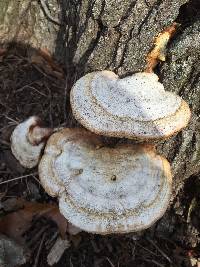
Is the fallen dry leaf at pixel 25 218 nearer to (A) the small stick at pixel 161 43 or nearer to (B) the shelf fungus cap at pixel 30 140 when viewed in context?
(B) the shelf fungus cap at pixel 30 140

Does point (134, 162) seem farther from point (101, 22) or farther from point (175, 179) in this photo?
point (101, 22)

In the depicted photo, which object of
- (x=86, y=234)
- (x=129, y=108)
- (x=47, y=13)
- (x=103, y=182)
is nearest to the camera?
(x=129, y=108)

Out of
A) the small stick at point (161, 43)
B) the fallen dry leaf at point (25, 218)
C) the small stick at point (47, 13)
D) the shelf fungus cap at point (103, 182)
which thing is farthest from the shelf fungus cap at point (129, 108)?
the small stick at point (47, 13)

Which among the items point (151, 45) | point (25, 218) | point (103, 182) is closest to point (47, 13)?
point (151, 45)

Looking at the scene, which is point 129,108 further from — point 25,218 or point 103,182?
point 25,218

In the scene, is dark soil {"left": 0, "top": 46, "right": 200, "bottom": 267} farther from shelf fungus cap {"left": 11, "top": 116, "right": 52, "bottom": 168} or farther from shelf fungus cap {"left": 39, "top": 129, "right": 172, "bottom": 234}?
shelf fungus cap {"left": 39, "top": 129, "right": 172, "bottom": 234}

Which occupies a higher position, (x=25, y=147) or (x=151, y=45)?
(x=151, y=45)

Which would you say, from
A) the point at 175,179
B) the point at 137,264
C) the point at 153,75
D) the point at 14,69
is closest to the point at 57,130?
the point at 153,75
